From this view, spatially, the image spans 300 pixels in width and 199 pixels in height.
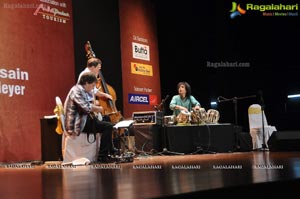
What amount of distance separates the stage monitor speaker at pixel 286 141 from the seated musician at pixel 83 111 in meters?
3.04

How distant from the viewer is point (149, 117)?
6.93m

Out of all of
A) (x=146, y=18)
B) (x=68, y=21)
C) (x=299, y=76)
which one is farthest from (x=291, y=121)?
(x=68, y=21)

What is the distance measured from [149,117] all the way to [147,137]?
0.35 meters

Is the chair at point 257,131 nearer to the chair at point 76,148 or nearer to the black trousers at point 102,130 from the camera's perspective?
the black trousers at point 102,130

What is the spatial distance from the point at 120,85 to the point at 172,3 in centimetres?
378

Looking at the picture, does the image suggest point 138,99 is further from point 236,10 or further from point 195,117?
point 236,10

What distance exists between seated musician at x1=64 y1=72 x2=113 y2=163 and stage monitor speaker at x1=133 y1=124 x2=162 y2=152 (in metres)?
2.10

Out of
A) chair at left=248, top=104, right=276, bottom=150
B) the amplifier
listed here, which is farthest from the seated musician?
chair at left=248, top=104, right=276, bottom=150

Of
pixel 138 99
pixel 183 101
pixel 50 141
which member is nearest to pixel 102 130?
pixel 50 141

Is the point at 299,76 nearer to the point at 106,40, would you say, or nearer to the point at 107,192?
the point at 106,40

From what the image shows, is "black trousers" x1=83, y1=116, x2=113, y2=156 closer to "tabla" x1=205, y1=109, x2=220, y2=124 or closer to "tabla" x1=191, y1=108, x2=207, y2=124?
"tabla" x1=191, y1=108, x2=207, y2=124

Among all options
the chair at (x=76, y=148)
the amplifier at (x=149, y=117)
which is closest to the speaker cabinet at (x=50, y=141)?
the chair at (x=76, y=148)

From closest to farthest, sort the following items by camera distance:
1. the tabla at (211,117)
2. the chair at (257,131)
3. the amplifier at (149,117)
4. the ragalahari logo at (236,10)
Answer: the amplifier at (149,117)
the tabla at (211,117)
the chair at (257,131)
the ragalahari logo at (236,10)

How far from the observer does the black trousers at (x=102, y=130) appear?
4758 millimetres
